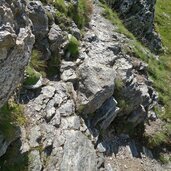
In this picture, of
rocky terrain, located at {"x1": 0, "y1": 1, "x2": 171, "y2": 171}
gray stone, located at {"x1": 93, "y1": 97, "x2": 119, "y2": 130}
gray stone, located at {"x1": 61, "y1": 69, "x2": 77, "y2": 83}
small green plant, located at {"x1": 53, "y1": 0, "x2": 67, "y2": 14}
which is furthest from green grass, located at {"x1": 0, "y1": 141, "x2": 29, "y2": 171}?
small green plant, located at {"x1": 53, "y1": 0, "x2": 67, "y2": 14}

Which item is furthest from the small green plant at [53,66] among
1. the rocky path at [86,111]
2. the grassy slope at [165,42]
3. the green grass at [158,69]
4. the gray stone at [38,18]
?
the grassy slope at [165,42]

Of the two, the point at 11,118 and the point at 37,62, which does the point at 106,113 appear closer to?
the point at 37,62

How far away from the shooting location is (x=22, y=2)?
30.9 ft

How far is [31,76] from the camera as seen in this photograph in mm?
12766

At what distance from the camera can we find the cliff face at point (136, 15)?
87.9 feet

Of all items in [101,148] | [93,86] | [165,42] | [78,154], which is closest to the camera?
[78,154]

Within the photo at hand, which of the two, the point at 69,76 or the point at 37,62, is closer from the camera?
the point at 37,62

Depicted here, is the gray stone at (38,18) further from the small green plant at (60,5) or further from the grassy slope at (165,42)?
the grassy slope at (165,42)

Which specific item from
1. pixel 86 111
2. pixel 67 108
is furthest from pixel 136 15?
pixel 67 108

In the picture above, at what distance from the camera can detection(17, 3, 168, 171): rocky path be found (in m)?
11.7

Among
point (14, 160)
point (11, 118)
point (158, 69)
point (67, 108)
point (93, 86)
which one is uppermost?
point (11, 118)

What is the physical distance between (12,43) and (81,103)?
20.6 feet

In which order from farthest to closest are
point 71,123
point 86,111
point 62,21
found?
point 62,21
point 86,111
point 71,123

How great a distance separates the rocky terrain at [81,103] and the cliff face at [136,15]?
679 cm
